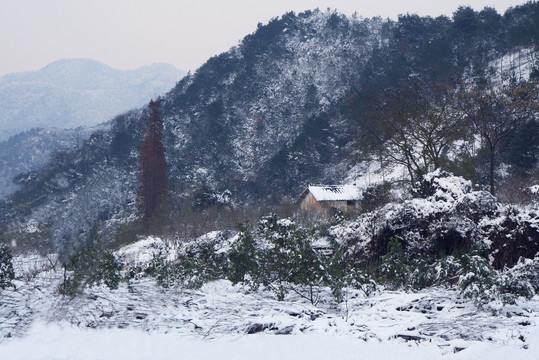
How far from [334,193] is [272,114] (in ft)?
93.2

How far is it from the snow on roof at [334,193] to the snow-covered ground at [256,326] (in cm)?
3172

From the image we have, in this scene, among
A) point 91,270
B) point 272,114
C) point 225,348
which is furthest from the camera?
point 272,114

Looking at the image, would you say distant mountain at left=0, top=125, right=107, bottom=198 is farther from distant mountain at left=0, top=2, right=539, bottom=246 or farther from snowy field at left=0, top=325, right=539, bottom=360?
snowy field at left=0, top=325, right=539, bottom=360

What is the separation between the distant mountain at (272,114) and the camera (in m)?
51.2

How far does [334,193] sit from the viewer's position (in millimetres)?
38781

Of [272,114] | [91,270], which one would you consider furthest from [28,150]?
[91,270]

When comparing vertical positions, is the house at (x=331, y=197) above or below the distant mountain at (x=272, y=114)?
below

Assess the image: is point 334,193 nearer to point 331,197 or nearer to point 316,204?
point 331,197

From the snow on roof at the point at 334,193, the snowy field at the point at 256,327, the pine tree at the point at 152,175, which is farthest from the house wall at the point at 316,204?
the snowy field at the point at 256,327

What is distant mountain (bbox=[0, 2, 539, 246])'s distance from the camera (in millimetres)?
51219

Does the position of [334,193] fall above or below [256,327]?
below

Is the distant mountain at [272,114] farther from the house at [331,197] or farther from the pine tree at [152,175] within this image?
the house at [331,197]

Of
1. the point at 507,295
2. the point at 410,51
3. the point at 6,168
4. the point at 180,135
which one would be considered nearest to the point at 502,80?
the point at 410,51

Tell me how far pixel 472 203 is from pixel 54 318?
6699 mm
